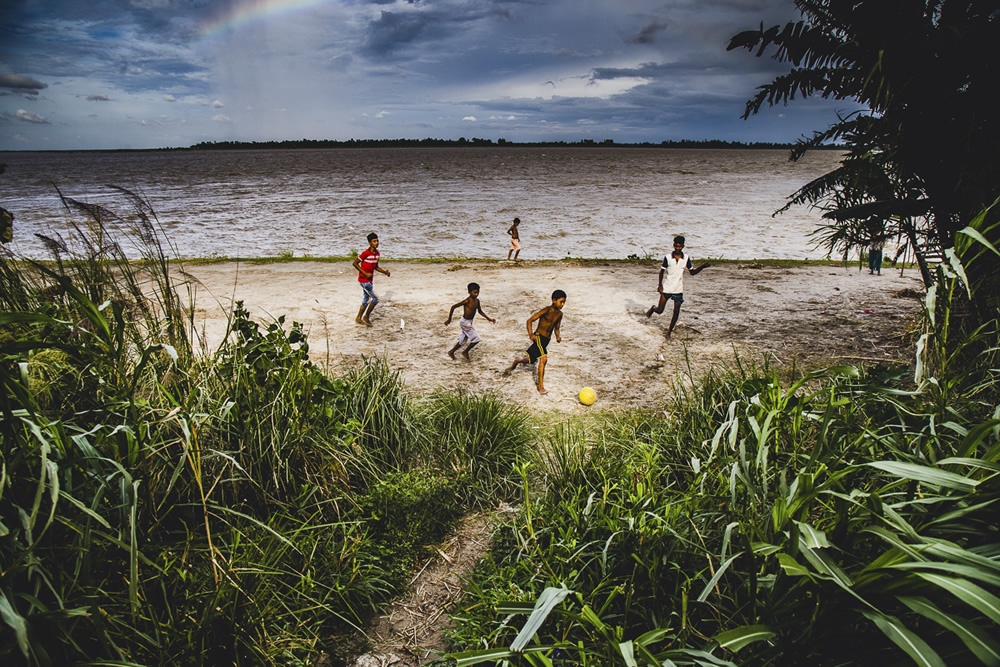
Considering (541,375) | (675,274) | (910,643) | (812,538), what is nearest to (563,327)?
(675,274)

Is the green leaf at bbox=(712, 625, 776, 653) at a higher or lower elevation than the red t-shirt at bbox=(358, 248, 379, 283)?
lower

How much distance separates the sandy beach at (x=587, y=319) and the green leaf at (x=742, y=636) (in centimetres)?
367

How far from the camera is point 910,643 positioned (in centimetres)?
143

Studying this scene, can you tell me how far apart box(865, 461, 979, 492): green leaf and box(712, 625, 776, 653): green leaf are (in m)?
0.68

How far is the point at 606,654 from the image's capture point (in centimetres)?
213

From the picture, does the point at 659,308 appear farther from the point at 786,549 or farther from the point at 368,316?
the point at 786,549

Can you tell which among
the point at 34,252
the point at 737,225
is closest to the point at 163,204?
the point at 34,252

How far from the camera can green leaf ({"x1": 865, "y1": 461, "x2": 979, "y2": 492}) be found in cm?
160

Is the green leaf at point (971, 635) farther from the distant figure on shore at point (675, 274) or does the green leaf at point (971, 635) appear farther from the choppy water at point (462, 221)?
the choppy water at point (462, 221)

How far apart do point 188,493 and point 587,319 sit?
7.81 m

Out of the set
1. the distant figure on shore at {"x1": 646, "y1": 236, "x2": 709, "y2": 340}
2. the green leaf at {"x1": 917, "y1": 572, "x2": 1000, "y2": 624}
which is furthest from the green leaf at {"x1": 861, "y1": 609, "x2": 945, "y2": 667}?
the distant figure on shore at {"x1": 646, "y1": 236, "x2": 709, "y2": 340}

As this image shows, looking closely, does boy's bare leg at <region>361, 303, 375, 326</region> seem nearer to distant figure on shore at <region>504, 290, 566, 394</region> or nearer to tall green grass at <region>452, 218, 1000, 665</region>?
distant figure on shore at <region>504, 290, 566, 394</region>

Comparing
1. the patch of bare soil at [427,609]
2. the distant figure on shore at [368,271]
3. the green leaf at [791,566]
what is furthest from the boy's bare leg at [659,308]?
the green leaf at [791,566]

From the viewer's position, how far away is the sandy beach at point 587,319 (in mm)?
7305
